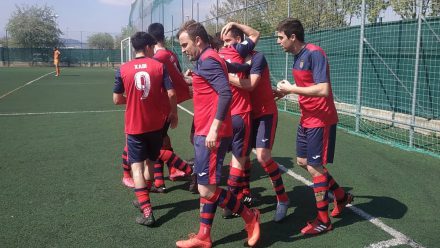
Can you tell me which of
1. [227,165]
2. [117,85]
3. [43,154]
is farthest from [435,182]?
[43,154]

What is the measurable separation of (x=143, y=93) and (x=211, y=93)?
3.78 feet

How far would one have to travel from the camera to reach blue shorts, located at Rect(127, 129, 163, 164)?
14.3ft

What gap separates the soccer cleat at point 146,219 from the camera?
4.14m

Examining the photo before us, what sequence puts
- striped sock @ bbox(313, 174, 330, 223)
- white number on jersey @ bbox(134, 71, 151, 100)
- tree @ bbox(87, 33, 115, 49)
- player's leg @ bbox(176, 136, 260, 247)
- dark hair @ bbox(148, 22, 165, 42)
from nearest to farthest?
player's leg @ bbox(176, 136, 260, 247) < striped sock @ bbox(313, 174, 330, 223) < white number on jersey @ bbox(134, 71, 151, 100) < dark hair @ bbox(148, 22, 165, 42) < tree @ bbox(87, 33, 115, 49)

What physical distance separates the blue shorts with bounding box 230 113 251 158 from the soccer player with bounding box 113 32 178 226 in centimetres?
82

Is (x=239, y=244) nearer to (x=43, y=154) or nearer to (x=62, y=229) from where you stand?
(x=62, y=229)

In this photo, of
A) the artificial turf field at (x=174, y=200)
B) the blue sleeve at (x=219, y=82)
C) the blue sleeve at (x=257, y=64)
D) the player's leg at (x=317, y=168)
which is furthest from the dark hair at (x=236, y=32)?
the artificial turf field at (x=174, y=200)

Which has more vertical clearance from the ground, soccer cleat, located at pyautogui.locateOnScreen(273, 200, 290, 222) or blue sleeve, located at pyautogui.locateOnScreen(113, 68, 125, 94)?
blue sleeve, located at pyautogui.locateOnScreen(113, 68, 125, 94)

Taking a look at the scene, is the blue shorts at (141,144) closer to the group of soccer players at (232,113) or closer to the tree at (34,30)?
the group of soccer players at (232,113)

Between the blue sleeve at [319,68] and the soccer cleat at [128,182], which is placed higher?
the blue sleeve at [319,68]

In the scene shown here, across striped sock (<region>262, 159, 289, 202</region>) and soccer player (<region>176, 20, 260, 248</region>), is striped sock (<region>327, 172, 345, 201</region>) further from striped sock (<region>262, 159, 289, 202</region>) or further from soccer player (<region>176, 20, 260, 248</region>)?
soccer player (<region>176, 20, 260, 248</region>)

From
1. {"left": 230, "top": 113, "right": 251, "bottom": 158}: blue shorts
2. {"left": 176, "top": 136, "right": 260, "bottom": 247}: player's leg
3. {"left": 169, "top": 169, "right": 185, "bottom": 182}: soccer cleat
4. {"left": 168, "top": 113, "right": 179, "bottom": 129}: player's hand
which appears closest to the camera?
{"left": 176, "top": 136, "right": 260, "bottom": 247}: player's leg


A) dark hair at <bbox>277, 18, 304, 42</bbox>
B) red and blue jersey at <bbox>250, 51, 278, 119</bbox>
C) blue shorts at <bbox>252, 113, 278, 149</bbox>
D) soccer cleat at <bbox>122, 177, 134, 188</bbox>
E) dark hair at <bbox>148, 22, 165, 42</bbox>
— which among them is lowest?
soccer cleat at <bbox>122, 177, 134, 188</bbox>

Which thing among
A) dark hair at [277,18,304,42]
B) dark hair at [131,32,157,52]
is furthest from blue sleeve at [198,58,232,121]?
dark hair at [131,32,157,52]
